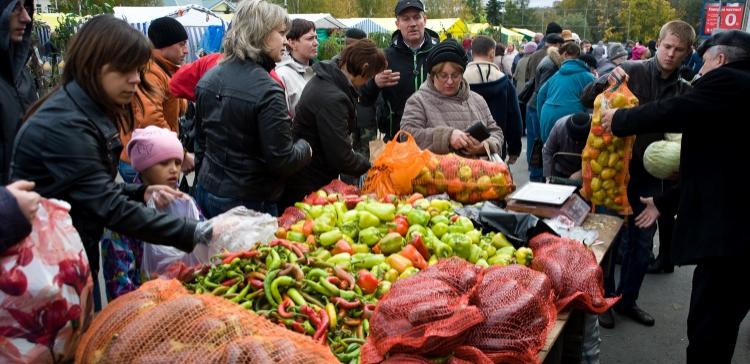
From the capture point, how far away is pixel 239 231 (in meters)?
2.76

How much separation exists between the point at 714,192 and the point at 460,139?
1.77m

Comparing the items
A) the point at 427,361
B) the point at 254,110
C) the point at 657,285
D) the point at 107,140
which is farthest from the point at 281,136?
the point at 657,285

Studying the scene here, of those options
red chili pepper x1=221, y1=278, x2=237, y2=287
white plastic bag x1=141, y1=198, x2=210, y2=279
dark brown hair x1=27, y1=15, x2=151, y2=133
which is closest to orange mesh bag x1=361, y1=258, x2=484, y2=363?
red chili pepper x1=221, y1=278, x2=237, y2=287

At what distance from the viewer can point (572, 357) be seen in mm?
3201

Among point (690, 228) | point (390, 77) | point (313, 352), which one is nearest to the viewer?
point (313, 352)

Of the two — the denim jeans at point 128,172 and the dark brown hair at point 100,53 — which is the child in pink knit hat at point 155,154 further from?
the denim jeans at point 128,172

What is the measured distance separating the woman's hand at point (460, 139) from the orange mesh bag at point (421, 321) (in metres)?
2.30

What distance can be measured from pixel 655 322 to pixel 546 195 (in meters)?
1.72

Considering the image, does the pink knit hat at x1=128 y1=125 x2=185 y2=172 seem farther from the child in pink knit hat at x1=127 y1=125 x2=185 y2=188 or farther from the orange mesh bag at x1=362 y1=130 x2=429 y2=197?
the orange mesh bag at x1=362 y1=130 x2=429 y2=197

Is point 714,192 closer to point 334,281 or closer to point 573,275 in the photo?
point 573,275

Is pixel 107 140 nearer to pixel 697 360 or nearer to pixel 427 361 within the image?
pixel 427 361

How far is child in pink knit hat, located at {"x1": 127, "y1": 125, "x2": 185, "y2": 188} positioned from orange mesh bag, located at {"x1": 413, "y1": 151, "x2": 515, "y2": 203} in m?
1.59

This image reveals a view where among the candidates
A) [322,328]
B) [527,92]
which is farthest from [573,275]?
[527,92]

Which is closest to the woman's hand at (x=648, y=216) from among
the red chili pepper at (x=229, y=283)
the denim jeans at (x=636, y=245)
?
the denim jeans at (x=636, y=245)
